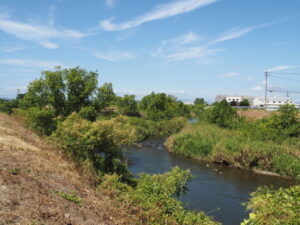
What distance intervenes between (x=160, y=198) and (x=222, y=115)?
23882mm

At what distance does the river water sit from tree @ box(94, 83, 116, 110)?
592 cm

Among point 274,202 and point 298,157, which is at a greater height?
point 274,202

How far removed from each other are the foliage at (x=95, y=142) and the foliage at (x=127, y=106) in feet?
142

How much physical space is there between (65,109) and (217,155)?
15081 millimetres

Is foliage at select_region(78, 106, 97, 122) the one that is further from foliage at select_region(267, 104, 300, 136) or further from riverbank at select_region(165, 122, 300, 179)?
foliage at select_region(267, 104, 300, 136)

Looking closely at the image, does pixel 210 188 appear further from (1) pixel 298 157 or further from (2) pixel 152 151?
(2) pixel 152 151

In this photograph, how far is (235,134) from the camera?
2591 centimetres

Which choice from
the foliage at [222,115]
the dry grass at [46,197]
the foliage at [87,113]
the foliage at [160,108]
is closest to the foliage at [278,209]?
the dry grass at [46,197]

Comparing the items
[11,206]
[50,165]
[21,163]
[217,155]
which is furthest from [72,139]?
[217,155]

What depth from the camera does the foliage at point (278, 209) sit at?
234 inches

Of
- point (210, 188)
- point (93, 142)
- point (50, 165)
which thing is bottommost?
point (210, 188)

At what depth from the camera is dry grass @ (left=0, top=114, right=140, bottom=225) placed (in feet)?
21.5

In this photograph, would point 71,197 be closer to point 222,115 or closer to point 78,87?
point 78,87

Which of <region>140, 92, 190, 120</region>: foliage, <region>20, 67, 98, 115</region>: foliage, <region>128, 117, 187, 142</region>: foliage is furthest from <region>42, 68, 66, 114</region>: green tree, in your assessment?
<region>140, 92, 190, 120</region>: foliage
